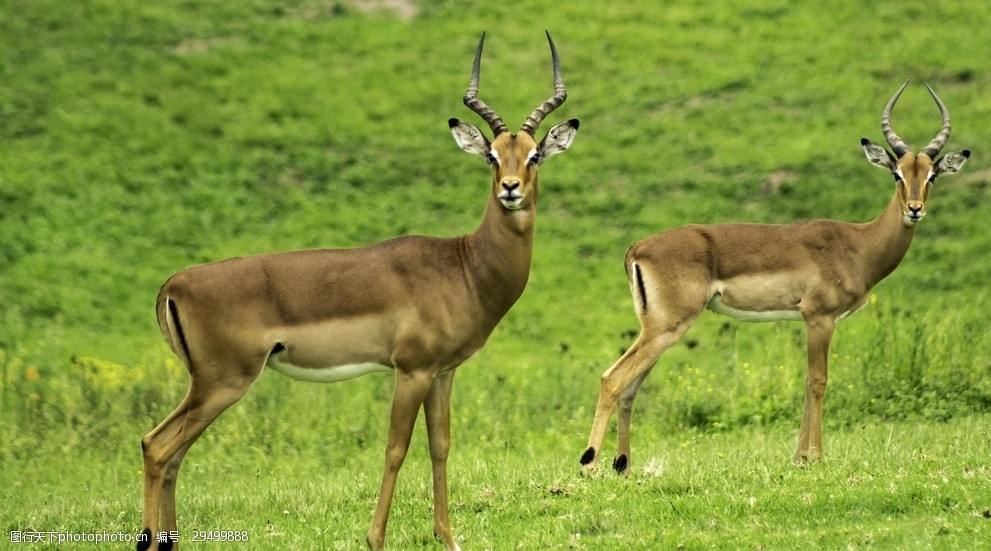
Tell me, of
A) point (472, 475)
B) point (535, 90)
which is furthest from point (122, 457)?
point (535, 90)

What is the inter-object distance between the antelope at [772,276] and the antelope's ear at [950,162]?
2 cm

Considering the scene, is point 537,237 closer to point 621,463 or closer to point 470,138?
point 621,463

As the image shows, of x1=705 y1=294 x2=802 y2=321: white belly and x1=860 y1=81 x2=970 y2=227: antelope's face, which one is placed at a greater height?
x1=860 y1=81 x2=970 y2=227: antelope's face

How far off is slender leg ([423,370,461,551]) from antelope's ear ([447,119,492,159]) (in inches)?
62.9

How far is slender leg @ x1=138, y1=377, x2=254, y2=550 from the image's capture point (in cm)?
867

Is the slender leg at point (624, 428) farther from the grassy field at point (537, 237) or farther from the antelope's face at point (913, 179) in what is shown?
the antelope's face at point (913, 179)

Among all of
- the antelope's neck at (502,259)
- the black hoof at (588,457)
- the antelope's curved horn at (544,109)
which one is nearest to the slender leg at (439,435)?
the antelope's neck at (502,259)

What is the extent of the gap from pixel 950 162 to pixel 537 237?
392 inches

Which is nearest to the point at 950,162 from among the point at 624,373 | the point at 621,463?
the point at 624,373

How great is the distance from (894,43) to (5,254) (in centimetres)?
1683

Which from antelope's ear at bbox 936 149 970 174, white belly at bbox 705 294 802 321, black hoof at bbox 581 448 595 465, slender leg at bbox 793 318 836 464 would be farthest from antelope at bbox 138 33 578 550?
antelope's ear at bbox 936 149 970 174

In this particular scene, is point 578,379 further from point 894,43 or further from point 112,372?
point 894,43

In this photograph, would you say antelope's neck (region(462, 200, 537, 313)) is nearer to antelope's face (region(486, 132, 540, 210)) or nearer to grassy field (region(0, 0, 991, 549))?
antelope's face (region(486, 132, 540, 210))

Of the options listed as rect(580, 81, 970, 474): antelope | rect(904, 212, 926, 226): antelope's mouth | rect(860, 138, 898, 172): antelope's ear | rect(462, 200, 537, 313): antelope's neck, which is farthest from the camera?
rect(860, 138, 898, 172): antelope's ear
